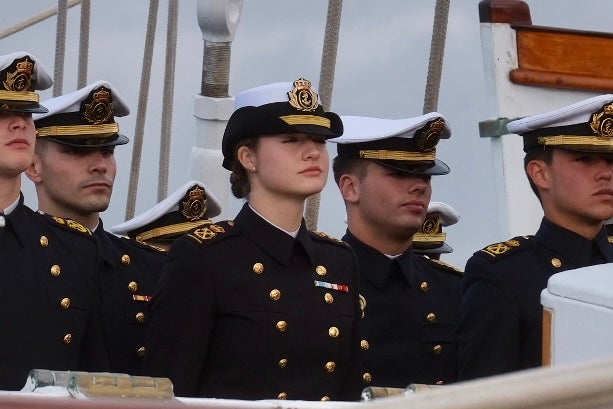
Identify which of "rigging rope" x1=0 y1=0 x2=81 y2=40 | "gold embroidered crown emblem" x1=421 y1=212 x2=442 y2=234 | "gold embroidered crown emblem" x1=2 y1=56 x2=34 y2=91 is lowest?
"gold embroidered crown emblem" x1=421 y1=212 x2=442 y2=234

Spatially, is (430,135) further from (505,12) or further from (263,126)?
(505,12)

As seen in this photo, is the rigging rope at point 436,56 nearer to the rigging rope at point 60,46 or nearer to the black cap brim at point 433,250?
the black cap brim at point 433,250

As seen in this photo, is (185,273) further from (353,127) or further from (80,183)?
(353,127)

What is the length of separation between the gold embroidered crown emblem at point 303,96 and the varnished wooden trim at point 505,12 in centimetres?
348

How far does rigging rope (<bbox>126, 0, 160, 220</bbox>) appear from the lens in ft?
33.2

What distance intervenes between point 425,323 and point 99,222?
1.20 meters

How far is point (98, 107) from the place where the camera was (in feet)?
18.1

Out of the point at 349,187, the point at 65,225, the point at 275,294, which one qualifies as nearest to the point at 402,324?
the point at 349,187

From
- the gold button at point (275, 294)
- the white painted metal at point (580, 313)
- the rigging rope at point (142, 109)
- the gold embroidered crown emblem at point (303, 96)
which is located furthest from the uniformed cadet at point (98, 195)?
the rigging rope at point (142, 109)

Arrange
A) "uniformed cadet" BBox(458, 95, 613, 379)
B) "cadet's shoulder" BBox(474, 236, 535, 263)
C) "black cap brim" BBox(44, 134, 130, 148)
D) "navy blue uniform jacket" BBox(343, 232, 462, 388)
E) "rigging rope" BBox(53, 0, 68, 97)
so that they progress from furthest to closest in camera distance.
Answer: "rigging rope" BBox(53, 0, 68, 97) < "black cap brim" BBox(44, 134, 130, 148) < "navy blue uniform jacket" BBox(343, 232, 462, 388) < "cadet's shoulder" BBox(474, 236, 535, 263) < "uniformed cadet" BBox(458, 95, 613, 379)

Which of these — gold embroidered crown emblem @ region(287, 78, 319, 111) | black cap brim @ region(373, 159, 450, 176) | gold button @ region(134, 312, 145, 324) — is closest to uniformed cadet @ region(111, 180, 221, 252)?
gold button @ region(134, 312, 145, 324)

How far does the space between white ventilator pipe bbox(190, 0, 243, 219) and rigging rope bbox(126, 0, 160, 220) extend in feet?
8.70

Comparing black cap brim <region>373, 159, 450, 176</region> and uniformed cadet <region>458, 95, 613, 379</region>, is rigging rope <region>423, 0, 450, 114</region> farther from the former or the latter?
uniformed cadet <region>458, 95, 613, 379</region>

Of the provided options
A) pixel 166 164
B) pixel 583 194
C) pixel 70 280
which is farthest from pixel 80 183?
pixel 166 164
